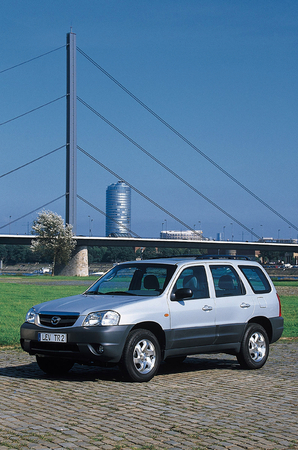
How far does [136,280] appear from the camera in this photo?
29.4 feet

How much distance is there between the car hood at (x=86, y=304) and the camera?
7860 mm

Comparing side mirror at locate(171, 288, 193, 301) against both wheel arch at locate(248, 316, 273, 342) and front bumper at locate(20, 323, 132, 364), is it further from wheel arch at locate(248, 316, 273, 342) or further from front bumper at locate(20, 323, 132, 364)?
wheel arch at locate(248, 316, 273, 342)

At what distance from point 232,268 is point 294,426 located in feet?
13.6

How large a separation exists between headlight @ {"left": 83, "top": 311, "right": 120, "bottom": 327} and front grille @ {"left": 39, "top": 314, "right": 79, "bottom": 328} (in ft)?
0.57

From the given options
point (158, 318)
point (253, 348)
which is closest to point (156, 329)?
point (158, 318)

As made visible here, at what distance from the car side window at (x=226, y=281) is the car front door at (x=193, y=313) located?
0.20m

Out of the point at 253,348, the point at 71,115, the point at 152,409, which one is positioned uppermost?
the point at 71,115

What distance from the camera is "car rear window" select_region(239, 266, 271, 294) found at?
9.72m

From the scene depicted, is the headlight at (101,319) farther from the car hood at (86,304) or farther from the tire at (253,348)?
the tire at (253,348)

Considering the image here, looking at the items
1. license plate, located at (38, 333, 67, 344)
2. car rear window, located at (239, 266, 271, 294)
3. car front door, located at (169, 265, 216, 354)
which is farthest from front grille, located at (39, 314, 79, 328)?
car rear window, located at (239, 266, 271, 294)

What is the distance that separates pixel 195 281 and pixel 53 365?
7.64ft

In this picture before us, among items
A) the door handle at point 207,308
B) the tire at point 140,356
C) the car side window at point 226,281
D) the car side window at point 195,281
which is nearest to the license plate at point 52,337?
the tire at point 140,356

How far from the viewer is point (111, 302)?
8.05m

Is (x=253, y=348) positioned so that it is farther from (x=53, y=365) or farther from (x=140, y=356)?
(x=53, y=365)
